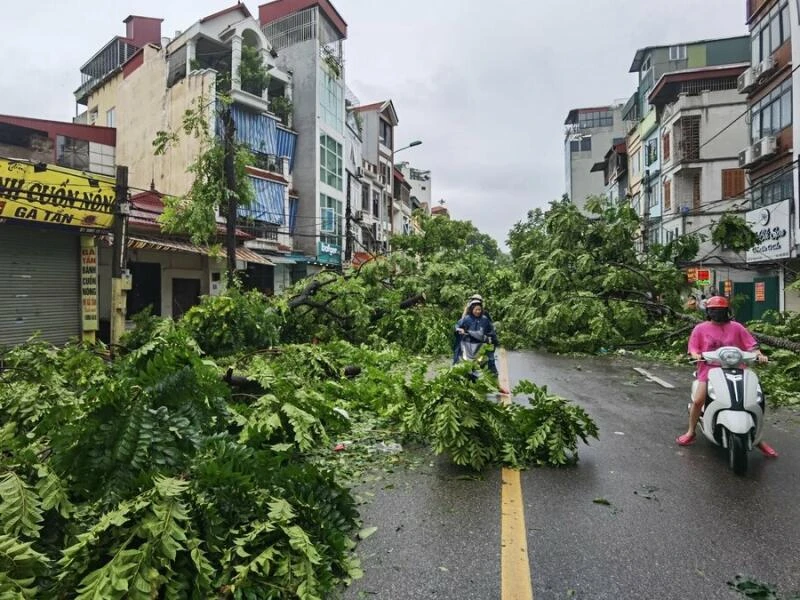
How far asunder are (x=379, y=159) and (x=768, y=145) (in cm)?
2877

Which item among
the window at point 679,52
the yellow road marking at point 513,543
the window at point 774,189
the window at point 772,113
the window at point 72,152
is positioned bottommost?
the yellow road marking at point 513,543

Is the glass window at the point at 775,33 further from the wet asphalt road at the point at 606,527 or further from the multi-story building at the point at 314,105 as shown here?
the wet asphalt road at the point at 606,527

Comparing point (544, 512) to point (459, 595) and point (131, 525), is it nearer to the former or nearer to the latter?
point (459, 595)

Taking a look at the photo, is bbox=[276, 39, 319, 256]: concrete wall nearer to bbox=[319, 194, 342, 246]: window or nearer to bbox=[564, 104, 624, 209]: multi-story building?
bbox=[319, 194, 342, 246]: window

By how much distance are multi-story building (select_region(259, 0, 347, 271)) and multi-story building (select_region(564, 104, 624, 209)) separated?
37899 millimetres

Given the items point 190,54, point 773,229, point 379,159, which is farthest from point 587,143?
point 190,54

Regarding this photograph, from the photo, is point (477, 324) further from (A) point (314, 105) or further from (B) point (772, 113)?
(A) point (314, 105)

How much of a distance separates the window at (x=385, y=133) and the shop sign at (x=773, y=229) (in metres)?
29.7

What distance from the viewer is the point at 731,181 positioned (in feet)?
96.7

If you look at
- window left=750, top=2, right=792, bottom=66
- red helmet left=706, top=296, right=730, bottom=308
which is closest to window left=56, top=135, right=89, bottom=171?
red helmet left=706, top=296, right=730, bottom=308

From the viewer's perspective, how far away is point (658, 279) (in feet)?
49.4

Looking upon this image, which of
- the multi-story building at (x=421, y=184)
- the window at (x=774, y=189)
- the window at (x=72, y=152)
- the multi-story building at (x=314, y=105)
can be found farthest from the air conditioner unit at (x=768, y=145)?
the multi-story building at (x=421, y=184)

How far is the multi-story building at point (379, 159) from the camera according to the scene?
140ft

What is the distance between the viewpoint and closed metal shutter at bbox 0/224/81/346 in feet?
42.0
